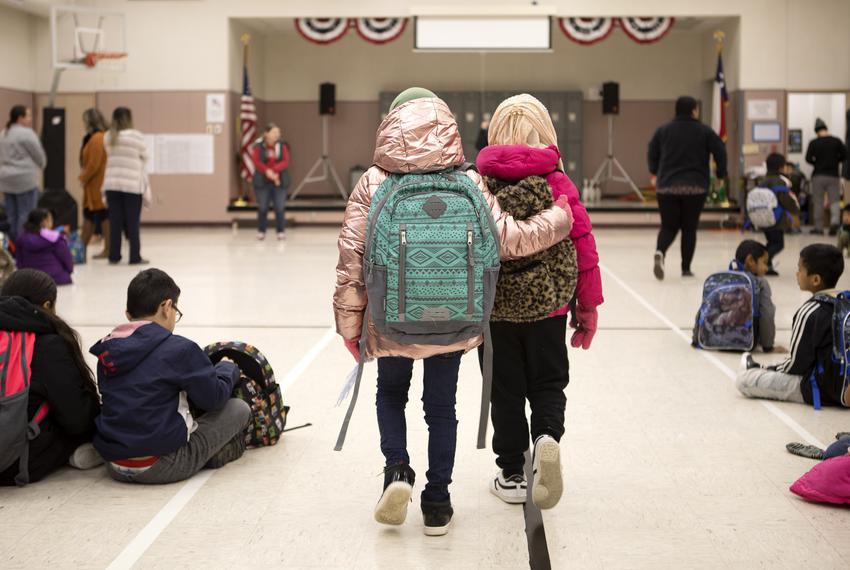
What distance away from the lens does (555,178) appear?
3445 mm

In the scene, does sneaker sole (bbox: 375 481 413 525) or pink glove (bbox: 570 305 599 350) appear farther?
pink glove (bbox: 570 305 599 350)

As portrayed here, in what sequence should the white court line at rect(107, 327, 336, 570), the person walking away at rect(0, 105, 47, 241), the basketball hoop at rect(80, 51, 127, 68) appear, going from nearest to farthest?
the white court line at rect(107, 327, 336, 570) < the person walking away at rect(0, 105, 47, 241) < the basketball hoop at rect(80, 51, 127, 68)

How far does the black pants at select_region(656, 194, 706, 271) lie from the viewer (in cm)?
990

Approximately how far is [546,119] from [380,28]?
588 inches

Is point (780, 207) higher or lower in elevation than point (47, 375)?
higher

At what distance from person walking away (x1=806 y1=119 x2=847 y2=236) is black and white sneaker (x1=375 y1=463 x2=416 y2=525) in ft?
48.8

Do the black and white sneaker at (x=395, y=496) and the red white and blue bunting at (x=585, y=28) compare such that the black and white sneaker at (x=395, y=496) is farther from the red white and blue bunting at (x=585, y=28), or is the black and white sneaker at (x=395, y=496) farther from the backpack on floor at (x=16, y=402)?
the red white and blue bunting at (x=585, y=28)

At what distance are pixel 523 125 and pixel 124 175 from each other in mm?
8629

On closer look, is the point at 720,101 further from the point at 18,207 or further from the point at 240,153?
the point at 18,207

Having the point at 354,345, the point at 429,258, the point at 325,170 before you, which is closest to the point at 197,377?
the point at 354,345

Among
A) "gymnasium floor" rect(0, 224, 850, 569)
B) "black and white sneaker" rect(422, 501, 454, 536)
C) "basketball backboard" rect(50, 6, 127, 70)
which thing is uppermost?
"basketball backboard" rect(50, 6, 127, 70)

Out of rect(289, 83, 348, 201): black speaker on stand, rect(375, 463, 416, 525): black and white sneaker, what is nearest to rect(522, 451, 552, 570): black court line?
rect(375, 463, 416, 525): black and white sneaker

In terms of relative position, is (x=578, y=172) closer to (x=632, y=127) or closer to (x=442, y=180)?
(x=632, y=127)

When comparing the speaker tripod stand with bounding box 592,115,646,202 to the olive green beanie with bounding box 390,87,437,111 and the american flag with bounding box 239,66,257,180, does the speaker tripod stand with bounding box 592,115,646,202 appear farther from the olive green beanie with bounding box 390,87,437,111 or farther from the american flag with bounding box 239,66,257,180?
the olive green beanie with bounding box 390,87,437,111
